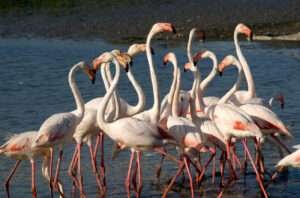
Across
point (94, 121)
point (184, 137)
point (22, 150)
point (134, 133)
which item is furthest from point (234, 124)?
point (22, 150)

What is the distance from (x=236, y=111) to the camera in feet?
30.9

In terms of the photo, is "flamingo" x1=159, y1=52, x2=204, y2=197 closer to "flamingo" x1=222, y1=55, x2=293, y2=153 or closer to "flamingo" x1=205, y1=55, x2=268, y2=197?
"flamingo" x1=205, y1=55, x2=268, y2=197

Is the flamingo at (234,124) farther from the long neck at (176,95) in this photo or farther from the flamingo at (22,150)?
the flamingo at (22,150)

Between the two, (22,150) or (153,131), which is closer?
(153,131)

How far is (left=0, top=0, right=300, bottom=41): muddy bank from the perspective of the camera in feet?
66.7

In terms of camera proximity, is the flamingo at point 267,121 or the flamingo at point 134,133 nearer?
the flamingo at point 134,133

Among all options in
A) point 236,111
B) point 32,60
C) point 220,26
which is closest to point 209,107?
point 236,111

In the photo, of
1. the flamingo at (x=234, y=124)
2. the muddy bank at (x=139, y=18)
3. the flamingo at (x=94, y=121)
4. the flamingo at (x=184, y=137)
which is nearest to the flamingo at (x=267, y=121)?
the flamingo at (x=234, y=124)

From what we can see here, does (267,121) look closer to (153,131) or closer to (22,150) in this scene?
(153,131)

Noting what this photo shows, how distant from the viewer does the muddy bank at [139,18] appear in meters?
20.3

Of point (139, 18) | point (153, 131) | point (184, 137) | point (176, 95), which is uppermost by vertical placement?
point (139, 18)

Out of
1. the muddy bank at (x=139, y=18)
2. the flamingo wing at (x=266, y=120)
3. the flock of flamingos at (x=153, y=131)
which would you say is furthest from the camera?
the muddy bank at (x=139, y=18)

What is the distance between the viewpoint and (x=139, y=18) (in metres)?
21.7

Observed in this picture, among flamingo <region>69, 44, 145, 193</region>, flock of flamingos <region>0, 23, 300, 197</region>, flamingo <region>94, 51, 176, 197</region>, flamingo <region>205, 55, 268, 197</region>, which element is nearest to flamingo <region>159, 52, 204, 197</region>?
flock of flamingos <region>0, 23, 300, 197</region>
